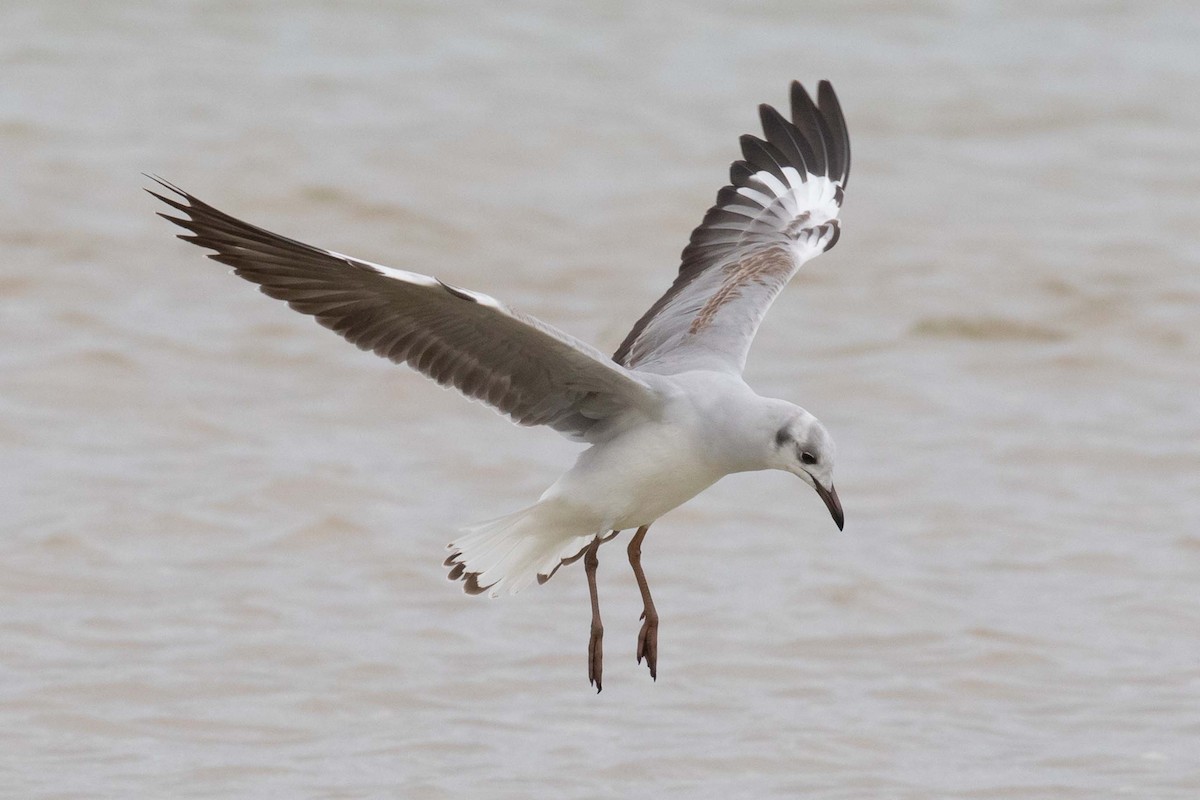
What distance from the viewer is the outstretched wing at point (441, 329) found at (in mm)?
6020

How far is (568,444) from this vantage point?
11844 mm

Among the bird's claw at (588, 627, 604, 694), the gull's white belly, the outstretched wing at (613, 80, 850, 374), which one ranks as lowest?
the bird's claw at (588, 627, 604, 694)

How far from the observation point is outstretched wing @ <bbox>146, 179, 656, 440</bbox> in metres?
6.02

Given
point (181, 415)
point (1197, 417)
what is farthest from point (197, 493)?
point (1197, 417)

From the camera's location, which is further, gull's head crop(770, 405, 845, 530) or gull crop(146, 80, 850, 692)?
gull's head crop(770, 405, 845, 530)

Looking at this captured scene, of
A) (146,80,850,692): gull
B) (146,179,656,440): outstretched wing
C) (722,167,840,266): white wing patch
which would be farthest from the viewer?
(722,167,840,266): white wing patch

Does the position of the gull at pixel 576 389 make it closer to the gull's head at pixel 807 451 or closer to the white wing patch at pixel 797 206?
the gull's head at pixel 807 451

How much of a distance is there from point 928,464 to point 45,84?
28.6 ft

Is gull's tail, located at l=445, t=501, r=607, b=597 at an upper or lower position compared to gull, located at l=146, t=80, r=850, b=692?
lower

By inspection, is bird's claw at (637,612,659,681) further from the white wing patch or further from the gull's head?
the white wing patch

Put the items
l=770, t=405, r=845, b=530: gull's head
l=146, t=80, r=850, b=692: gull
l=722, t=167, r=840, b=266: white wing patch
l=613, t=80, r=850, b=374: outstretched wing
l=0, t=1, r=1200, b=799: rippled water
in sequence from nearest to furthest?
1. l=146, t=80, r=850, b=692: gull
2. l=770, t=405, r=845, b=530: gull's head
3. l=613, t=80, r=850, b=374: outstretched wing
4. l=0, t=1, r=1200, b=799: rippled water
5. l=722, t=167, r=840, b=266: white wing patch

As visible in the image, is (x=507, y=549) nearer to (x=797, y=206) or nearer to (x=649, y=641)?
(x=649, y=641)

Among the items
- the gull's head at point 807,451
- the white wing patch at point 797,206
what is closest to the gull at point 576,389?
the gull's head at point 807,451

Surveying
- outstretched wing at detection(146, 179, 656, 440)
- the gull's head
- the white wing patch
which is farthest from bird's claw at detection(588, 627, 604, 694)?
the white wing patch
